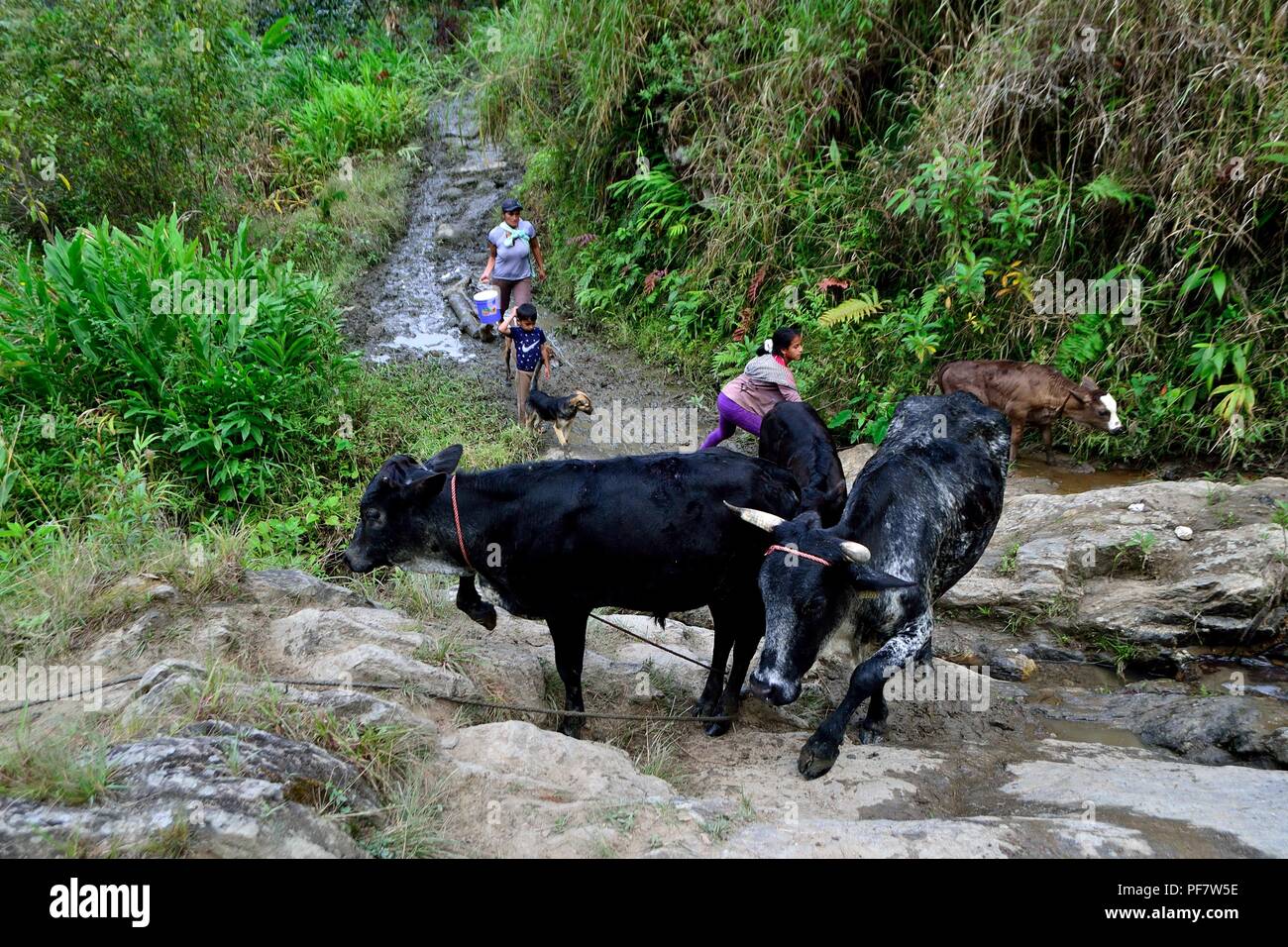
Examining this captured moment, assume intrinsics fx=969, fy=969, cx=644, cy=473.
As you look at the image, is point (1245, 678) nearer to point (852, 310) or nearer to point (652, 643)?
point (652, 643)

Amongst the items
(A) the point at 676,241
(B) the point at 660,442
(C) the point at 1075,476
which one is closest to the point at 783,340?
(B) the point at 660,442

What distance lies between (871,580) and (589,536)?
4.69ft

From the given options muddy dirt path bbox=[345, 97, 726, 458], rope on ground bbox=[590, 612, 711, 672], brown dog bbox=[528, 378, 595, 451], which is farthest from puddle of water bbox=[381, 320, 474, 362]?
rope on ground bbox=[590, 612, 711, 672]

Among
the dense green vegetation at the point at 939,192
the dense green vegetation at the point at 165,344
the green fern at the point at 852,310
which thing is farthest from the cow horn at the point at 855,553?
the green fern at the point at 852,310

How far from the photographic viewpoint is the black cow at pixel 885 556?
14.4ft

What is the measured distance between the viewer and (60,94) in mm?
11281

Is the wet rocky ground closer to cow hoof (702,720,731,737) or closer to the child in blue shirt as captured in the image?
cow hoof (702,720,731,737)

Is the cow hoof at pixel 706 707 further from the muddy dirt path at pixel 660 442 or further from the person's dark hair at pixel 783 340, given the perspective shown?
the person's dark hair at pixel 783 340

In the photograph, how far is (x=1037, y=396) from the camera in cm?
834

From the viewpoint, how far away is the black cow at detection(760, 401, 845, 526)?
5926 millimetres

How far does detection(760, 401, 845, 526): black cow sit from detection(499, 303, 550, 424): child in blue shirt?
3.83 metres

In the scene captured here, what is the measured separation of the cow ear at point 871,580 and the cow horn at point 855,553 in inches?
2.6

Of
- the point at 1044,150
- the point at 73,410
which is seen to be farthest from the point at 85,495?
the point at 1044,150
